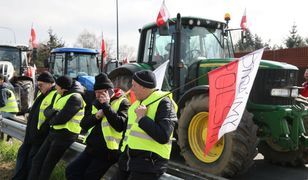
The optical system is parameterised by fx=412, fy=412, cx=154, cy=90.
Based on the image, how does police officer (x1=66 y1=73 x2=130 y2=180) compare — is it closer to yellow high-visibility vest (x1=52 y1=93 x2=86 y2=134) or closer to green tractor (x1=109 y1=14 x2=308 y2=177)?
yellow high-visibility vest (x1=52 y1=93 x2=86 y2=134)

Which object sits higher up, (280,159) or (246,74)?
(246,74)

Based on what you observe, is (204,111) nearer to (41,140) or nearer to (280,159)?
(280,159)

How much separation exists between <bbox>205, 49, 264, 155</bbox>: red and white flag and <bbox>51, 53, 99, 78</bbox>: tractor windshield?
1026cm

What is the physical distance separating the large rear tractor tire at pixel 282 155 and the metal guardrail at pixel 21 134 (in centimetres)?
307

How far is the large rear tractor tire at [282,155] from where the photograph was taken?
6.76 metres

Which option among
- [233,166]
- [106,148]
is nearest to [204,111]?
[233,166]

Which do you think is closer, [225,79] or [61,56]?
[225,79]

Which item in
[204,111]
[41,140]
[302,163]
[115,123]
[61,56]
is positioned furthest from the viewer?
[61,56]

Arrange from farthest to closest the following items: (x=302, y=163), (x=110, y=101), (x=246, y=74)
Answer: (x=302, y=163) < (x=110, y=101) < (x=246, y=74)

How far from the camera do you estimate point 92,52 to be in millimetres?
14086

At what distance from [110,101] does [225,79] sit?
1356 millimetres

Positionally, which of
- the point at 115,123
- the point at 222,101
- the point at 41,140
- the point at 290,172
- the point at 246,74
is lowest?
the point at 290,172

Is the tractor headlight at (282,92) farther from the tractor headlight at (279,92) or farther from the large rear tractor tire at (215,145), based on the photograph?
the large rear tractor tire at (215,145)

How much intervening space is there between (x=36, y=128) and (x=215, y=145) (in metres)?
2.60
